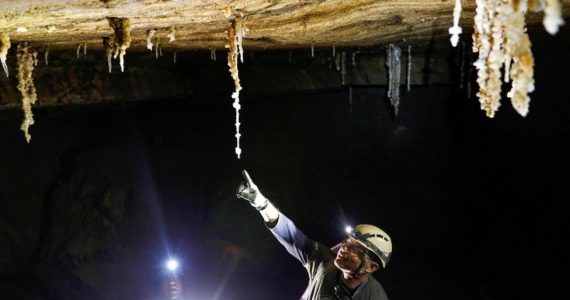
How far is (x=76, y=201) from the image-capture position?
→ 8.80m

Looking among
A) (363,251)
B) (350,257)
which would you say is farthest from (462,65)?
(350,257)

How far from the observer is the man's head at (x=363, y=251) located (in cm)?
409

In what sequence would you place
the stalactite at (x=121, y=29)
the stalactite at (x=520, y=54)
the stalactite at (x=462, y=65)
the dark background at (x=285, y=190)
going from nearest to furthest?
the stalactite at (x=520, y=54) → the stalactite at (x=121, y=29) → the stalactite at (x=462, y=65) → the dark background at (x=285, y=190)

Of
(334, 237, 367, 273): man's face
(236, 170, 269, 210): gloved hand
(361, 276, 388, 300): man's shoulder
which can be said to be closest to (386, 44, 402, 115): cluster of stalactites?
(236, 170, 269, 210): gloved hand

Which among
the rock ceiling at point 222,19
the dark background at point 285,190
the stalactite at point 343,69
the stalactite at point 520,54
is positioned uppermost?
the rock ceiling at point 222,19

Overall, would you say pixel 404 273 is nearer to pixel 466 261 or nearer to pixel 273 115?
pixel 466 261

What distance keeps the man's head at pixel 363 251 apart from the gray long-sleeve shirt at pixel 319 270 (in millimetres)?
189

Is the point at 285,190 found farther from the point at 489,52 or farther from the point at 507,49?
the point at 507,49

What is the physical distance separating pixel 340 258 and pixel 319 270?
1.38 ft

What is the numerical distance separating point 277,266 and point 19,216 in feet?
18.1

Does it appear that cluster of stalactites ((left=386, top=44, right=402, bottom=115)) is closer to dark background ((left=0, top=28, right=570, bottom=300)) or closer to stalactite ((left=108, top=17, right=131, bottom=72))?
dark background ((left=0, top=28, right=570, bottom=300))

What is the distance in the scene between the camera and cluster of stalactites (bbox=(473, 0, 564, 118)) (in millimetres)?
1666

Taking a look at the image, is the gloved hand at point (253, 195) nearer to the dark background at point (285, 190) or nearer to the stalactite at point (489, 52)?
the stalactite at point (489, 52)

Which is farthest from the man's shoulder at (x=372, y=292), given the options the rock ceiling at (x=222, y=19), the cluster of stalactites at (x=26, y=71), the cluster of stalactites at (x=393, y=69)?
the cluster of stalactites at (x=393, y=69)
